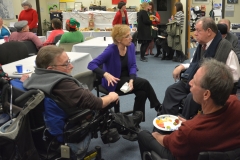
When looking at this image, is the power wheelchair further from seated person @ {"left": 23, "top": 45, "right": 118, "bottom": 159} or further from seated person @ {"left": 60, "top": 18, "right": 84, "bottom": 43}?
seated person @ {"left": 60, "top": 18, "right": 84, "bottom": 43}

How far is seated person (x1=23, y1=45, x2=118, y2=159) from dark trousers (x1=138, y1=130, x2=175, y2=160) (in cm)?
36

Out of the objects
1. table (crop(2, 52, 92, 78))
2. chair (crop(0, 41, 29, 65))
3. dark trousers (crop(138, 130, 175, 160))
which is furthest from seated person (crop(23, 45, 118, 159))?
chair (crop(0, 41, 29, 65))

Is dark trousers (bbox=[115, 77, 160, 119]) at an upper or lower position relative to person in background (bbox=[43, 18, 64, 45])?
lower

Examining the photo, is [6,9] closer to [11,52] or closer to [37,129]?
[11,52]

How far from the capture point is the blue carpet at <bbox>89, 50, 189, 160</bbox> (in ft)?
7.93

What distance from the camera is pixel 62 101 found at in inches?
64.0

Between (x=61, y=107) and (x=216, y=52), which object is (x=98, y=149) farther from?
(x=216, y=52)

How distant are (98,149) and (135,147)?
0.59 meters

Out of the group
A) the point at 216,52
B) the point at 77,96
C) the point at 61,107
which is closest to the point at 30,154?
the point at 61,107

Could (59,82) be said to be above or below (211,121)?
above

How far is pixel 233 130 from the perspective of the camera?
124cm

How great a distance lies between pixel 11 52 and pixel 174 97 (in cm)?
222

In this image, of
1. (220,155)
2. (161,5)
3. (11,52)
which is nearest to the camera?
(220,155)

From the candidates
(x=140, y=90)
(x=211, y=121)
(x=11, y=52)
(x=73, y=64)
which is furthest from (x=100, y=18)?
(x=211, y=121)
